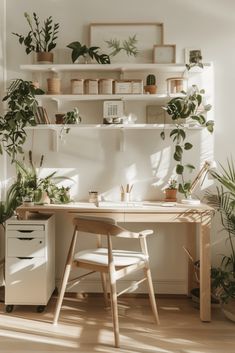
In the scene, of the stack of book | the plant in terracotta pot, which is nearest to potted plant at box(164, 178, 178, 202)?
the plant in terracotta pot

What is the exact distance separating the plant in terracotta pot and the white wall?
21 cm

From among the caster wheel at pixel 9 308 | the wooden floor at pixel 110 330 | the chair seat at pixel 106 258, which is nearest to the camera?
the wooden floor at pixel 110 330

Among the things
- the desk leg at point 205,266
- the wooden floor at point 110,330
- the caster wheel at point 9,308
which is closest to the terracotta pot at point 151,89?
the desk leg at point 205,266

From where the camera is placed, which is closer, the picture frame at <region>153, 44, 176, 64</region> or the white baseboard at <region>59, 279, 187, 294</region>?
the picture frame at <region>153, 44, 176, 64</region>

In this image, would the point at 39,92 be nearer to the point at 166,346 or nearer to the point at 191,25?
the point at 191,25

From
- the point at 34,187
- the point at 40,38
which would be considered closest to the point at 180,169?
the point at 34,187

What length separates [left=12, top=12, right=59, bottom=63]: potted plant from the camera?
11.3ft

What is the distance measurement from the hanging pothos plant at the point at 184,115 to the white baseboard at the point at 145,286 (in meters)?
0.82

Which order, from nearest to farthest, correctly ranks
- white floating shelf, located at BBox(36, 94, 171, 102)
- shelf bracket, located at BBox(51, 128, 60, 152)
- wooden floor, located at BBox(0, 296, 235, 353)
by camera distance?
wooden floor, located at BBox(0, 296, 235, 353), white floating shelf, located at BBox(36, 94, 171, 102), shelf bracket, located at BBox(51, 128, 60, 152)

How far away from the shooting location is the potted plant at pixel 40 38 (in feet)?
11.3

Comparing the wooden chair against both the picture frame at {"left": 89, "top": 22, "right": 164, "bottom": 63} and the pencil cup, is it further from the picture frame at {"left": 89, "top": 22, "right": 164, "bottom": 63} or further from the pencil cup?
the picture frame at {"left": 89, "top": 22, "right": 164, "bottom": 63}

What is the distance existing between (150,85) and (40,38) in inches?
41.4

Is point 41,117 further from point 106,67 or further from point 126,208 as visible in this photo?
point 126,208

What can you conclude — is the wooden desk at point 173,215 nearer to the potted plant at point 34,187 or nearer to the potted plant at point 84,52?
the potted plant at point 34,187
